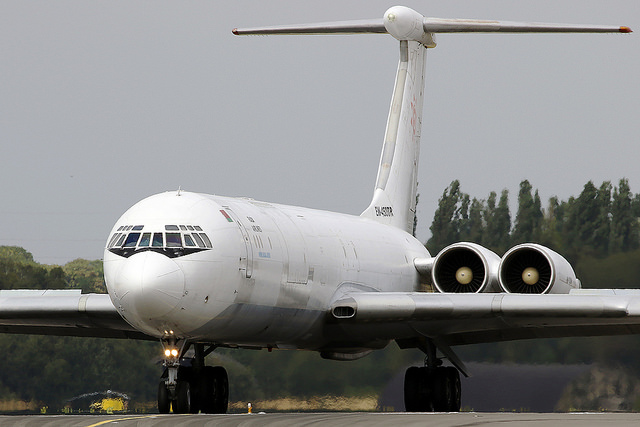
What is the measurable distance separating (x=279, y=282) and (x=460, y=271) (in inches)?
217

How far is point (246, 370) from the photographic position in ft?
89.3

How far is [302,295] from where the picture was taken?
19453mm

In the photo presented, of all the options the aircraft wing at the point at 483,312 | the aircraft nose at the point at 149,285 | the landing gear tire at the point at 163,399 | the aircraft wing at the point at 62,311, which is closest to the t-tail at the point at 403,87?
the aircraft wing at the point at 483,312

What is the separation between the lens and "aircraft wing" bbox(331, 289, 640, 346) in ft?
64.4

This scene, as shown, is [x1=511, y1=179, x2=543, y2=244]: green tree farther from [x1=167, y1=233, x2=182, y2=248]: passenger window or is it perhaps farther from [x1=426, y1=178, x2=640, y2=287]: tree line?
[x1=167, y1=233, x2=182, y2=248]: passenger window

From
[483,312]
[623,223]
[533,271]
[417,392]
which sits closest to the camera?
[483,312]

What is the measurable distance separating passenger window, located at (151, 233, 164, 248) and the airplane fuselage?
0.05ft

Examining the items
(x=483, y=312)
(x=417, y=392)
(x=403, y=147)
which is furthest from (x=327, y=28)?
(x=483, y=312)

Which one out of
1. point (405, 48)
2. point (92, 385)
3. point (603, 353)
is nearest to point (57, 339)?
point (92, 385)

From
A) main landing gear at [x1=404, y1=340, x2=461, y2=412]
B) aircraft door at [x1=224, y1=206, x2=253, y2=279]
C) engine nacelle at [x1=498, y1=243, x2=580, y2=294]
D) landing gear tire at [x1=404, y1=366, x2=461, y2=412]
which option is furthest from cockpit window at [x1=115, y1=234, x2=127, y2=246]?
landing gear tire at [x1=404, y1=366, x2=461, y2=412]

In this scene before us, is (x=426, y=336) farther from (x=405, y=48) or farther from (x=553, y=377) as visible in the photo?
(x=405, y=48)

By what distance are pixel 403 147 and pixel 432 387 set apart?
6882 mm

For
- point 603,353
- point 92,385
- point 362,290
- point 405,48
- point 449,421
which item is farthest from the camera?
point 92,385

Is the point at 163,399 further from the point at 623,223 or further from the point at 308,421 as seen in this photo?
the point at 623,223
